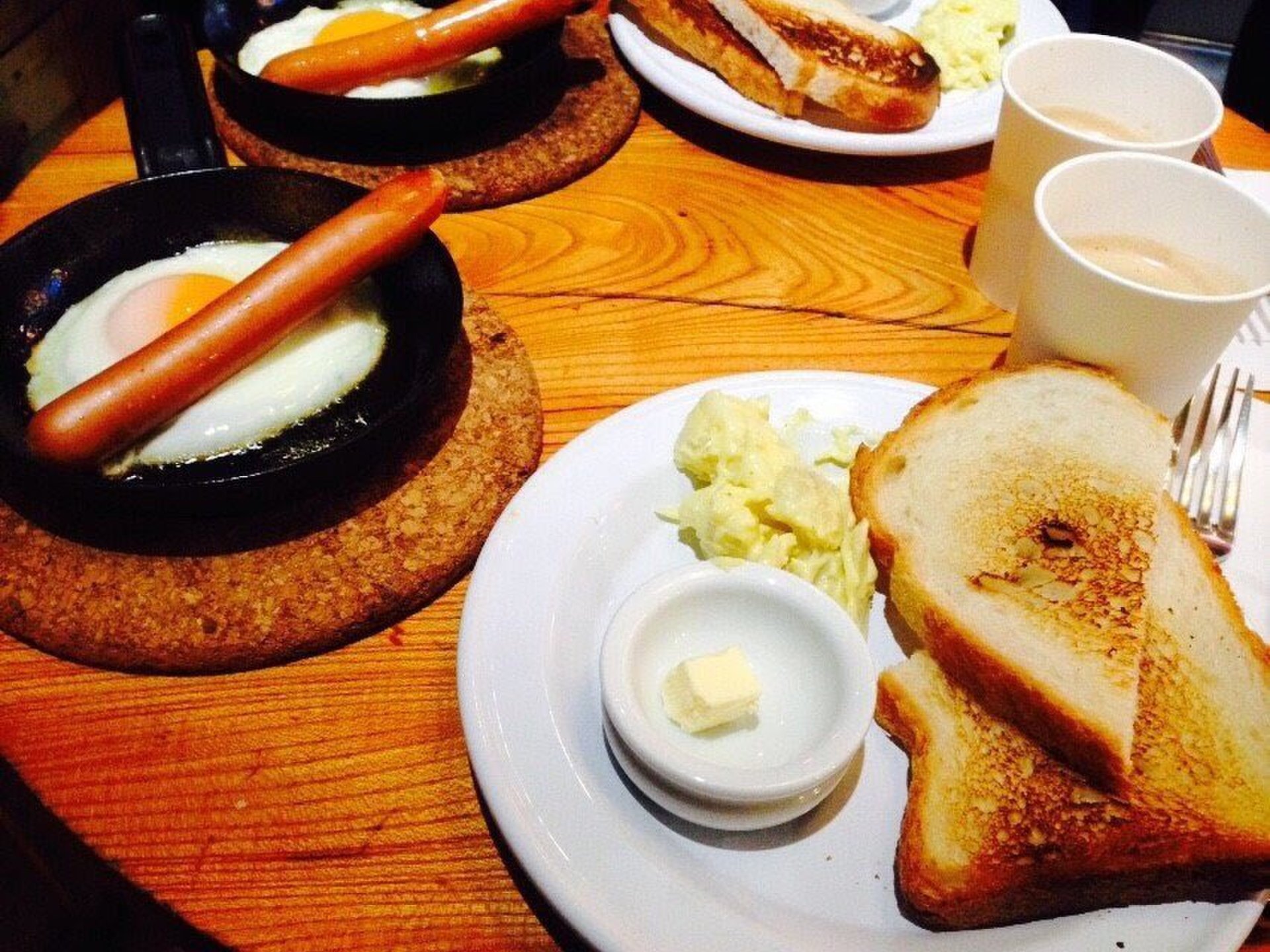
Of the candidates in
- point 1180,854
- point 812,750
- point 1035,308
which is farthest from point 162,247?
point 1180,854

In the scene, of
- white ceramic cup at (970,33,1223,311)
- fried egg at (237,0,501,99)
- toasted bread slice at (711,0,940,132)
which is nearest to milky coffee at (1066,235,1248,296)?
white ceramic cup at (970,33,1223,311)

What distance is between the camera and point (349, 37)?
2092 millimetres

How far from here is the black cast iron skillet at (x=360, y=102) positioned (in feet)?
6.32

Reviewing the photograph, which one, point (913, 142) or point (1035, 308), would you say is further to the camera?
point (913, 142)

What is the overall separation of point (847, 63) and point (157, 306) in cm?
149

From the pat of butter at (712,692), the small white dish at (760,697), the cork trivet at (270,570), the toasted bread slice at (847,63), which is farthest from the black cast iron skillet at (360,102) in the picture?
the pat of butter at (712,692)

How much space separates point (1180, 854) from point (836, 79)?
5.35 ft

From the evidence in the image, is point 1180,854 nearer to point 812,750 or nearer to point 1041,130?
point 812,750

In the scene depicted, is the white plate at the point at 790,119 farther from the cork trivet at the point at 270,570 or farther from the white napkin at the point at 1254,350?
the cork trivet at the point at 270,570

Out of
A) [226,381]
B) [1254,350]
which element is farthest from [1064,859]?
[226,381]

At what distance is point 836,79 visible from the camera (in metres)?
2.05

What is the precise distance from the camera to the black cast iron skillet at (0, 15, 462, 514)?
126cm

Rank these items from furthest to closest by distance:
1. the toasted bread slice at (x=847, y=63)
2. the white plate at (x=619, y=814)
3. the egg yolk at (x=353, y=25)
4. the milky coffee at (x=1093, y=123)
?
the egg yolk at (x=353, y=25), the toasted bread slice at (x=847, y=63), the milky coffee at (x=1093, y=123), the white plate at (x=619, y=814)

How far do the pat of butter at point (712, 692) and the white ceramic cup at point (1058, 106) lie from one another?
3.29 ft
